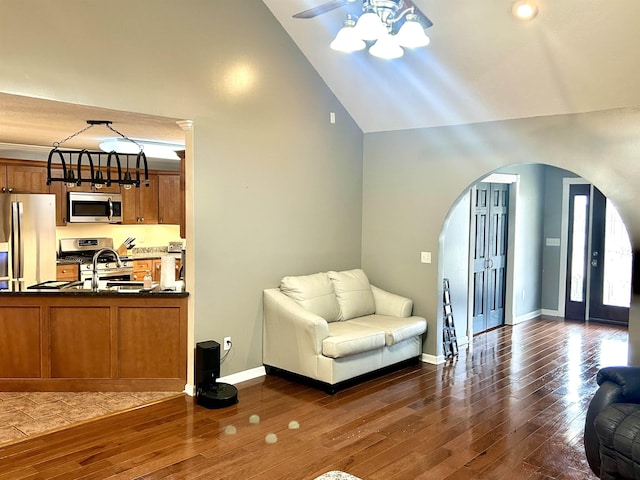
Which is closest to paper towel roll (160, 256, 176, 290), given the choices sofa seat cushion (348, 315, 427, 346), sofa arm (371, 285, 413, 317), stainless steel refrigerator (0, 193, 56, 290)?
sofa seat cushion (348, 315, 427, 346)

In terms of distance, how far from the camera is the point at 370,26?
2.89 metres

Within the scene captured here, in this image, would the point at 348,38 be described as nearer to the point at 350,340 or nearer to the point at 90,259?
the point at 350,340

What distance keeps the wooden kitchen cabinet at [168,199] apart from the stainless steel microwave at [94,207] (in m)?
0.65

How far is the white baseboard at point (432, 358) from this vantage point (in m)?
5.65

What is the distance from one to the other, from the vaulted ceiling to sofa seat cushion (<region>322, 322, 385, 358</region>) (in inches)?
88.6

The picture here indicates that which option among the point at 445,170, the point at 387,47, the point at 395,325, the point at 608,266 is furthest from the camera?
the point at 608,266

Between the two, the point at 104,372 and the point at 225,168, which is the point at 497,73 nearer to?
the point at 225,168

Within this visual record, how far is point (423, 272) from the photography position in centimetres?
571

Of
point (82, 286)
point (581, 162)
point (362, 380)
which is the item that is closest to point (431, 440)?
point (362, 380)

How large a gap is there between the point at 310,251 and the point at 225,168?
1373 millimetres

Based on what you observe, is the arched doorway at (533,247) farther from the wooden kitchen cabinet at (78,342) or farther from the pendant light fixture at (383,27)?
the wooden kitchen cabinet at (78,342)

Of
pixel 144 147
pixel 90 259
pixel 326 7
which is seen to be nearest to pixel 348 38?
pixel 326 7

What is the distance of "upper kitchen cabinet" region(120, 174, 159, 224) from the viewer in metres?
7.81

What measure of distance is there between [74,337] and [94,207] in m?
3.22
